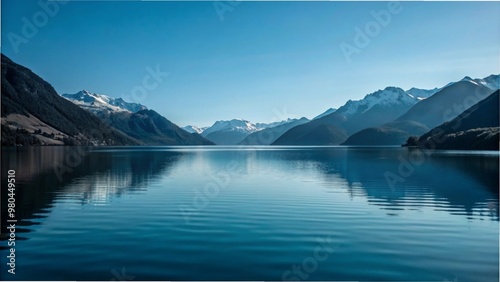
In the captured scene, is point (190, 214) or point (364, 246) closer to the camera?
point (364, 246)

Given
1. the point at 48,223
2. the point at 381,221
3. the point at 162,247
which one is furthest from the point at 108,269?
the point at 381,221

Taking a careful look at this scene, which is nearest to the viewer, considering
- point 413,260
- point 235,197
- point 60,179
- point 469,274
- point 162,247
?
point 469,274

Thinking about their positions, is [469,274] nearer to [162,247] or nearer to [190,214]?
[162,247]

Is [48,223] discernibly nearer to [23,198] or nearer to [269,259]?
[23,198]

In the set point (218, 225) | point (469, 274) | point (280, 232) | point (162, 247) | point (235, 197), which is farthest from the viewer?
point (235, 197)

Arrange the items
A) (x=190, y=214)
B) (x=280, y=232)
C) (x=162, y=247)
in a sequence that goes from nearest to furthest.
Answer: (x=162, y=247) → (x=280, y=232) → (x=190, y=214)

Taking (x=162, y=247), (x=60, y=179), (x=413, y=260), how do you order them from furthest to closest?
(x=60, y=179)
(x=162, y=247)
(x=413, y=260)

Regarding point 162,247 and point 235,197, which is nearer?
point 162,247

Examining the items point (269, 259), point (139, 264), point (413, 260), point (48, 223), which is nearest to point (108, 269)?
point (139, 264)

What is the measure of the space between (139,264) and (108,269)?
154 centimetres

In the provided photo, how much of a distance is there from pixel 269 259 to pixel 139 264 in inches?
271

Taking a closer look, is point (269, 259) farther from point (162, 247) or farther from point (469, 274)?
point (469, 274)

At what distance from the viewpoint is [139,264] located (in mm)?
19812

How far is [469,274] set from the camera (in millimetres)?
18734
